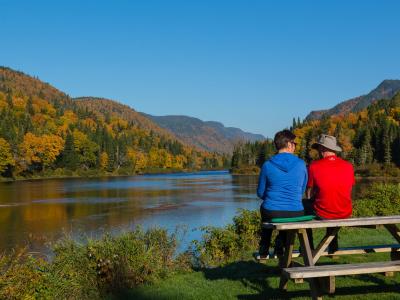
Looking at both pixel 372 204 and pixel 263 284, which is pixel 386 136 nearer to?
pixel 372 204

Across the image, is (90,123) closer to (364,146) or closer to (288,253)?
(364,146)

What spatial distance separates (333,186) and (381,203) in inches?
490

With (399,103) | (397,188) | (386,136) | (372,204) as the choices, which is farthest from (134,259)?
(399,103)

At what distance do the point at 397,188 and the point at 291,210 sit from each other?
14.1 metres

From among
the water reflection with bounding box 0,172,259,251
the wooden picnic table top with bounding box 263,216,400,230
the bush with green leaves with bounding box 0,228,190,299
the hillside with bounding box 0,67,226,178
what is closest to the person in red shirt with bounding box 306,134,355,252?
the wooden picnic table top with bounding box 263,216,400,230

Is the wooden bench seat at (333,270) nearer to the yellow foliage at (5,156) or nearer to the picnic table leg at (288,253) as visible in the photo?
the picnic table leg at (288,253)

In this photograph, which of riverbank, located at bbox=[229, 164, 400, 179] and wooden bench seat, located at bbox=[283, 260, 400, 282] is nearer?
wooden bench seat, located at bbox=[283, 260, 400, 282]

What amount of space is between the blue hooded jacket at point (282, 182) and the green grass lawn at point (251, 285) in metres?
1.37

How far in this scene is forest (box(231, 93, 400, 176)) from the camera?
310ft

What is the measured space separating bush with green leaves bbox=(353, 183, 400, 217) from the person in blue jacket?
10.5m

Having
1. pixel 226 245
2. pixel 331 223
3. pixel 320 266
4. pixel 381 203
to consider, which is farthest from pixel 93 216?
pixel 320 266

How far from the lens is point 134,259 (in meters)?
9.20

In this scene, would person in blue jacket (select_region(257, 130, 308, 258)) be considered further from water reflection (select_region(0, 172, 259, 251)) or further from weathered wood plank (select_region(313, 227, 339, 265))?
water reflection (select_region(0, 172, 259, 251))

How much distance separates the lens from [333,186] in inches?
268
